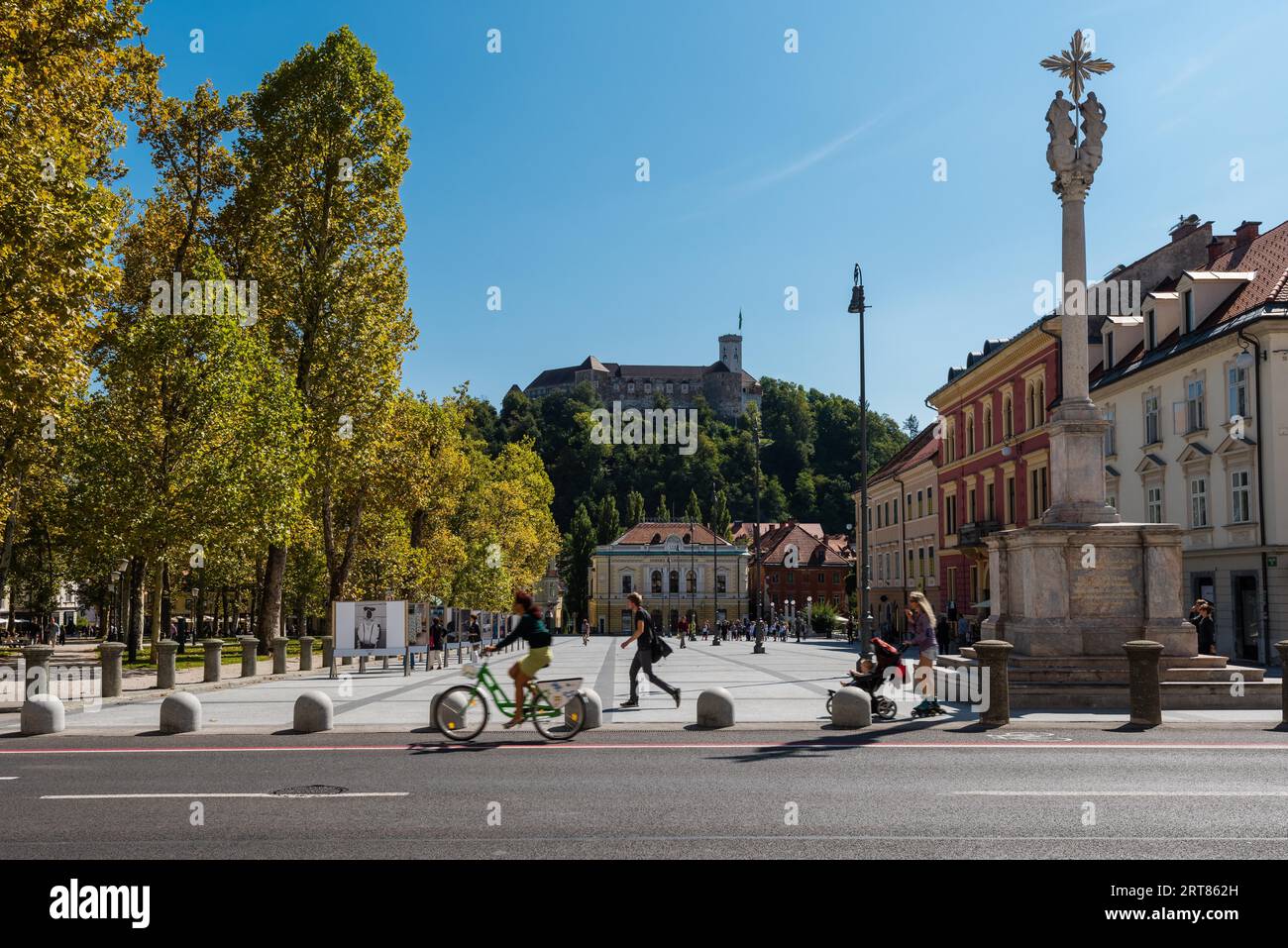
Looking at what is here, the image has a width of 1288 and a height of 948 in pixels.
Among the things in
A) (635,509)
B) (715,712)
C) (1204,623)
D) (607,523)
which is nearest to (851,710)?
(715,712)

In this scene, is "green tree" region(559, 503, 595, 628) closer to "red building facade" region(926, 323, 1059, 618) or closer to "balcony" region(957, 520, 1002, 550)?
"red building facade" region(926, 323, 1059, 618)

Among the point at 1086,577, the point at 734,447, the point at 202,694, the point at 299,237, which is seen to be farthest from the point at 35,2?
the point at 734,447

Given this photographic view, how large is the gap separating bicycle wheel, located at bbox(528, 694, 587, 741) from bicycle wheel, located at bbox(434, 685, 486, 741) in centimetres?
67

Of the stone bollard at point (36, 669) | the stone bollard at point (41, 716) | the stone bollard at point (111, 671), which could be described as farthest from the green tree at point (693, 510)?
the stone bollard at point (41, 716)

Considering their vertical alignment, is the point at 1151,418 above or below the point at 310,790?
above

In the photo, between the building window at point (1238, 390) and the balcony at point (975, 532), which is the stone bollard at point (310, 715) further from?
the balcony at point (975, 532)

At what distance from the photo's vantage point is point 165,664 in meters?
23.2

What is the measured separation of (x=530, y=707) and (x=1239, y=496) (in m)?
27.0

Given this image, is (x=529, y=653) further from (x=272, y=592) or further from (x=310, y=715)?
(x=272, y=592)

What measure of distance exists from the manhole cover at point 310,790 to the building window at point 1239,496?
3028 centimetres

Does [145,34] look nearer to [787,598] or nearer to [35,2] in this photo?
[35,2]

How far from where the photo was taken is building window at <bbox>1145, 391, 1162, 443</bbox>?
127ft

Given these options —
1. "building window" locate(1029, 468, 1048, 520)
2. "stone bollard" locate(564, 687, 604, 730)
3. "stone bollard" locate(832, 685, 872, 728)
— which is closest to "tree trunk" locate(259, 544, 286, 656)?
"stone bollard" locate(564, 687, 604, 730)

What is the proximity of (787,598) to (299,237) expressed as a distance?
102 m
